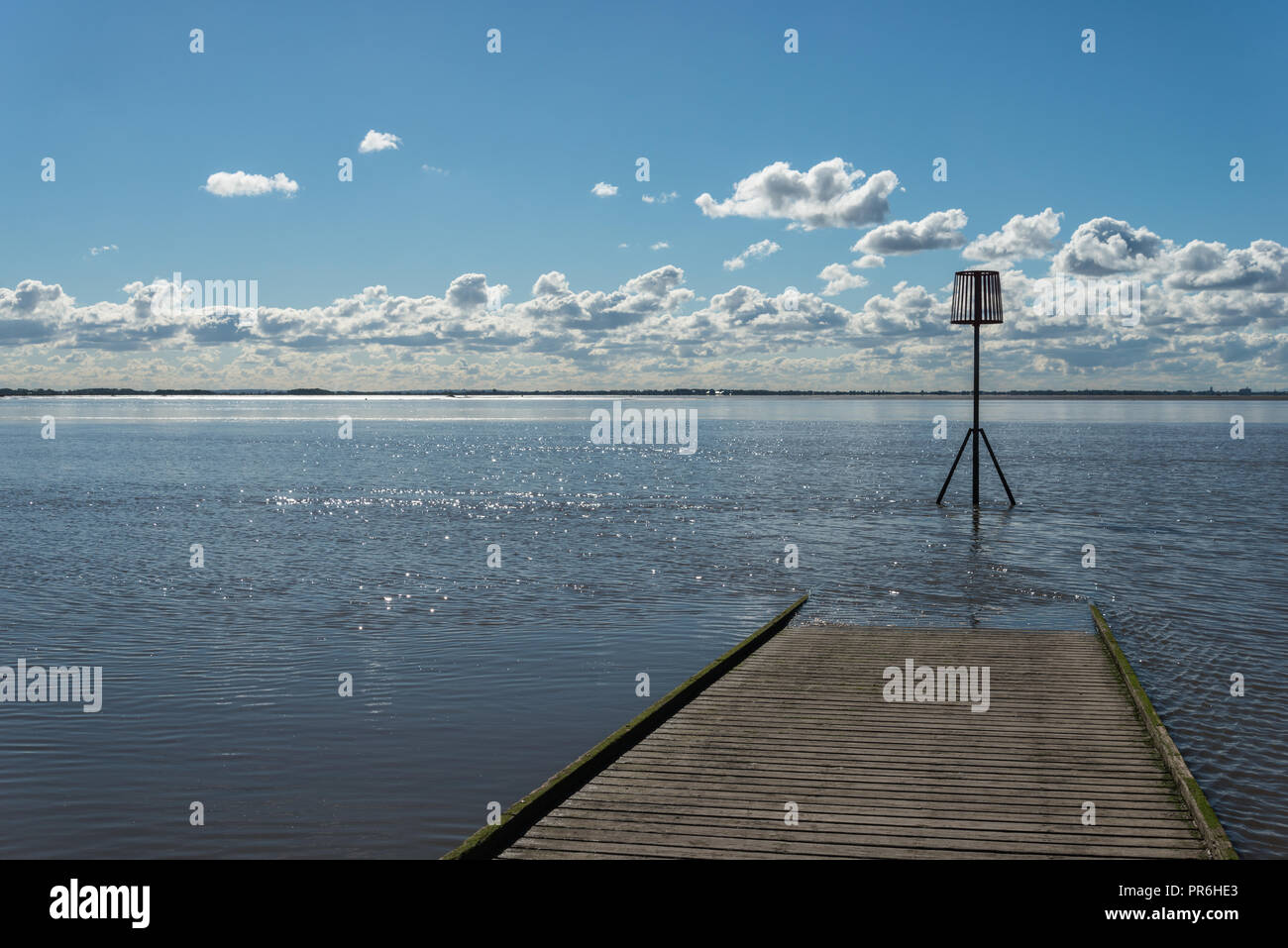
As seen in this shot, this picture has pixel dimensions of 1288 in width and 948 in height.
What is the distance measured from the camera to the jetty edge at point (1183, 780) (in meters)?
7.83

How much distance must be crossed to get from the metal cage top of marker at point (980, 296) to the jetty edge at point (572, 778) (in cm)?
2733

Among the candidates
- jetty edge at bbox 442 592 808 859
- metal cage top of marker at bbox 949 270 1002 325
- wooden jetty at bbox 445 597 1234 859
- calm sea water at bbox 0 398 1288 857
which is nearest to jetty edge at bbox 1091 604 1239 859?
wooden jetty at bbox 445 597 1234 859

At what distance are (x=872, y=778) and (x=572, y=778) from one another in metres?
2.88

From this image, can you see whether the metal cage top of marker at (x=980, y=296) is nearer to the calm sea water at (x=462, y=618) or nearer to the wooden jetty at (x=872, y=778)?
the calm sea water at (x=462, y=618)

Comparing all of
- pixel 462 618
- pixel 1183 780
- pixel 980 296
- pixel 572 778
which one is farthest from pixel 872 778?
pixel 980 296

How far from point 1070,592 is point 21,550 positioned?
2834cm

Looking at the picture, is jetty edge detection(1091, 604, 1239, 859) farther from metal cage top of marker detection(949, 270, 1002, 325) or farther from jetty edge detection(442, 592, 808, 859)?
metal cage top of marker detection(949, 270, 1002, 325)

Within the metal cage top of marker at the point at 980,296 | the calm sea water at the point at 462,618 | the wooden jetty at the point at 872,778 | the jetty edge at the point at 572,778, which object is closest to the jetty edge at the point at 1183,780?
the wooden jetty at the point at 872,778

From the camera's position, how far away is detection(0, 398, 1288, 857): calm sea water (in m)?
10.7

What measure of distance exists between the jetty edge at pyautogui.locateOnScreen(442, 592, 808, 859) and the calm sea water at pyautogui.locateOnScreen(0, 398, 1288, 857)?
129cm

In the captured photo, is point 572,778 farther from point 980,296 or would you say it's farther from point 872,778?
point 980,296
